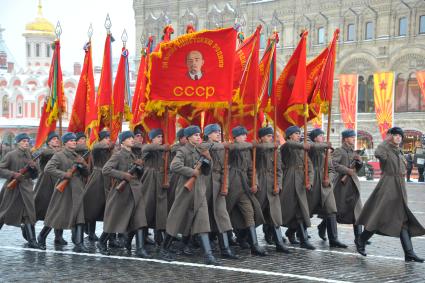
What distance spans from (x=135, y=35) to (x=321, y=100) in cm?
4043

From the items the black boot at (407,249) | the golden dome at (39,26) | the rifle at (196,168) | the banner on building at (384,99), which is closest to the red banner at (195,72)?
the rifle at (196,168)

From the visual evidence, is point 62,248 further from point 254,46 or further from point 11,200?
point 254,46

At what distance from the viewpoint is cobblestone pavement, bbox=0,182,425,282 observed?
7.34 meters

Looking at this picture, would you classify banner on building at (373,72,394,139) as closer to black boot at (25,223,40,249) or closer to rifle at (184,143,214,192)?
black boot at (25,223,40,249)

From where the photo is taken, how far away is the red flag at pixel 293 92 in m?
9.83

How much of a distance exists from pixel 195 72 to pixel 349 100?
23.4 meters

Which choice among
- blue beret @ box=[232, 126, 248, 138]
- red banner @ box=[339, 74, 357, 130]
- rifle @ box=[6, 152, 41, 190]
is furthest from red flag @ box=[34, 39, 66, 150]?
red banner @ box=[339, 74, 357, 130]

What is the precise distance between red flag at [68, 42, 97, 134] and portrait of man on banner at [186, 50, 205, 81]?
7.76 feet

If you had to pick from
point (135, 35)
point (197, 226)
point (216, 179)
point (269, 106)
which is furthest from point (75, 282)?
point (135, 35)

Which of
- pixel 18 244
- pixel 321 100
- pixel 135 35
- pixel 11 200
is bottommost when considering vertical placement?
pixel 18 244

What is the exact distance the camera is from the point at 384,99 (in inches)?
1192

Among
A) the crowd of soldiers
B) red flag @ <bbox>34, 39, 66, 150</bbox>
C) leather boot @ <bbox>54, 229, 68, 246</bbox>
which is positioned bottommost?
leather boot @ <bbox>54, 229, 68, 246</bbox>

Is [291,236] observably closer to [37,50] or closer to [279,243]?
[279,243]

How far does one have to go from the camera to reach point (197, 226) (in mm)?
8172
